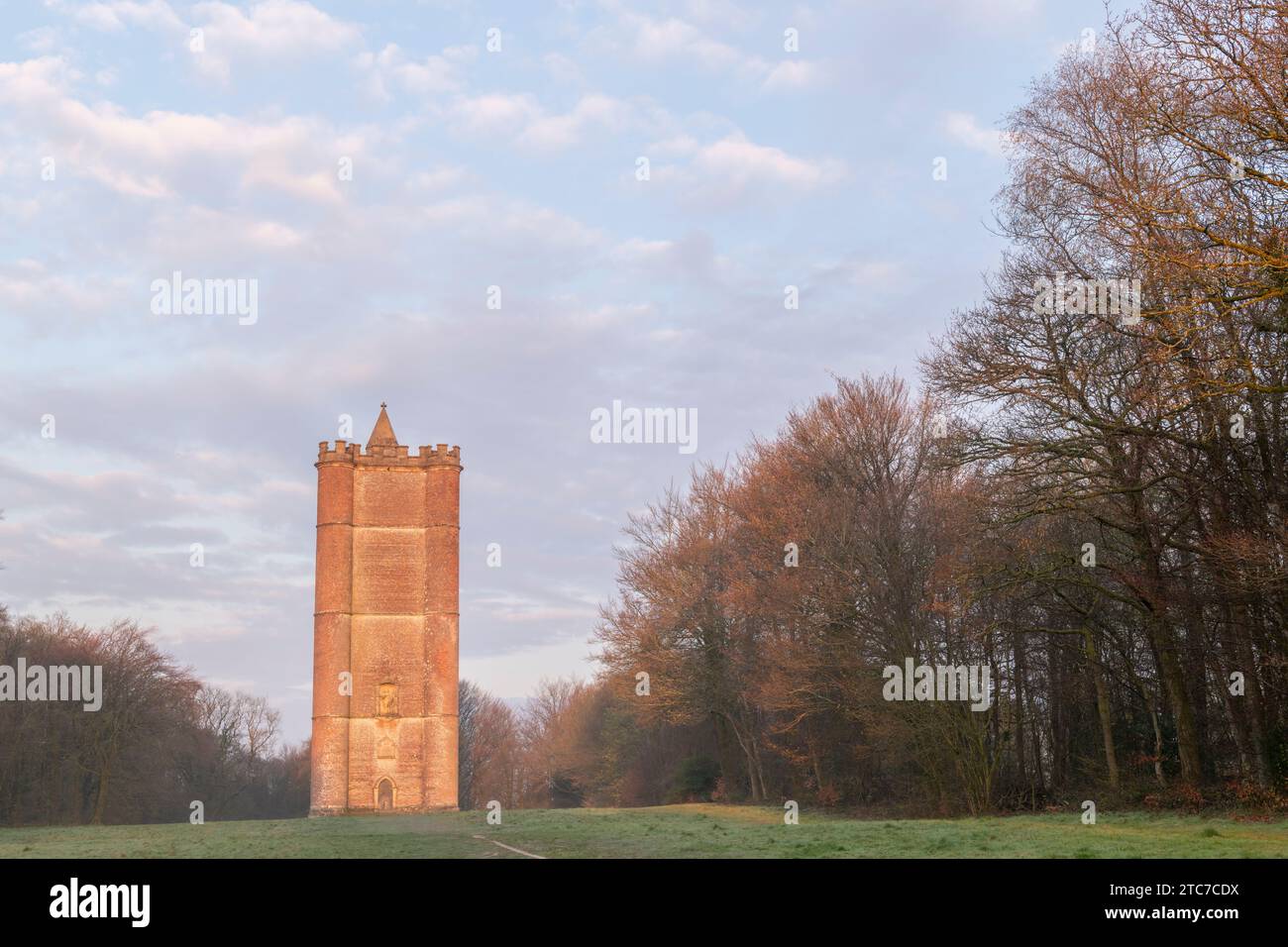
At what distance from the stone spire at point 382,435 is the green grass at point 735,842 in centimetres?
3665

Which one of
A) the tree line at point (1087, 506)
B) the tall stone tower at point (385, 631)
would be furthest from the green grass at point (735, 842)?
the tall stone tower at point (385, 631)

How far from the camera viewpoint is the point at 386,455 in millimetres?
58094

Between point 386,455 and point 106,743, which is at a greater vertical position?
point 386,455

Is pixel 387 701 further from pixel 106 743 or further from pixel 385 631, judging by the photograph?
pixel 106 743

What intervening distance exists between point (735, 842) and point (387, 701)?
41281 millimetres

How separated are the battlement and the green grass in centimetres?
3509

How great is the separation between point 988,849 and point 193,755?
67.1m

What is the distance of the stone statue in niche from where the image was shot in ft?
182
